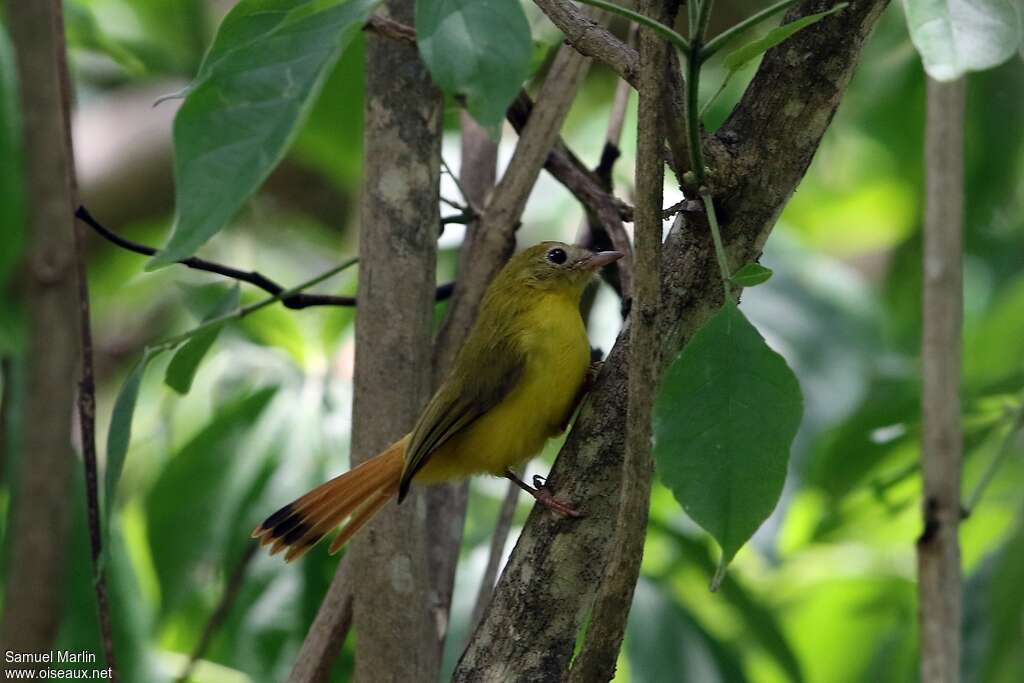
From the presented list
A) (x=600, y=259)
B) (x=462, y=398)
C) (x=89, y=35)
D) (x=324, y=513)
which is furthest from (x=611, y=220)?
(x=89, y=35)

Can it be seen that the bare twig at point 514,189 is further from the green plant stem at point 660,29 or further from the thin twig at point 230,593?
the green plant stem at point 660,29

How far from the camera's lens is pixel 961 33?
47.4 inches

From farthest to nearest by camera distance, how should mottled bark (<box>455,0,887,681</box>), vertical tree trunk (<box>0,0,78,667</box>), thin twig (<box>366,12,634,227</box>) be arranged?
thin twig (<box>366,12,634,227</box>) → mottled bark (<box>455,0,887,681</box>) → vertical tree trunk (<box>0,0,78,667</box>)

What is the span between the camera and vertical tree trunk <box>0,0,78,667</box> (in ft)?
5.01

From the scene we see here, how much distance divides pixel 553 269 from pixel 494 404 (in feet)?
1.49

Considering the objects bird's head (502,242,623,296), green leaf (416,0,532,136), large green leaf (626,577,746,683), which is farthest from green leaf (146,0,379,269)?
large green leaf (626,577,746,683)

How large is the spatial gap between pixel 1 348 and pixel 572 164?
123 cm

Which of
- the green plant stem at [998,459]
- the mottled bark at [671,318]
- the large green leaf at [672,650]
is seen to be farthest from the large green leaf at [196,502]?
the green plant stem at [998,459]

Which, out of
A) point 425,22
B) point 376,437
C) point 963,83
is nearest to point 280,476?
point 376,437

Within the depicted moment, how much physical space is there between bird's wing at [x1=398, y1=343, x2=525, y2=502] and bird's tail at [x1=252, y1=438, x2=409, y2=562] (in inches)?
5.1

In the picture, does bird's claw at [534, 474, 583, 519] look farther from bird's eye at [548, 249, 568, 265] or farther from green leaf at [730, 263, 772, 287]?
bird's eye at [548, 249, 568, 265]

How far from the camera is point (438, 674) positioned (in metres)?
2.33

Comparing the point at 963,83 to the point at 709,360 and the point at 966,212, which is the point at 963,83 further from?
the point at 709,360

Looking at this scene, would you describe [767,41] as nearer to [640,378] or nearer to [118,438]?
[640,378]
